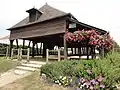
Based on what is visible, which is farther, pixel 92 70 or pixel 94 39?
pixel 94 39

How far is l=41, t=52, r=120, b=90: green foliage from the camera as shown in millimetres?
7196

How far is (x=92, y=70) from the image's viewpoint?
7578mm

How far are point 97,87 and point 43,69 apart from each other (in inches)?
150

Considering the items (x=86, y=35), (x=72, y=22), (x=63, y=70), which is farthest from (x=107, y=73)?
(x=72, y=22)

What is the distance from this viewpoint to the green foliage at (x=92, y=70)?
7.20 m

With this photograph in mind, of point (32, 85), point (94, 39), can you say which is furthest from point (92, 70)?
point (94, 39)

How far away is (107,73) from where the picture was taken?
728 cm

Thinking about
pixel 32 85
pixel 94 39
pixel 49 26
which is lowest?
pixel 32 85

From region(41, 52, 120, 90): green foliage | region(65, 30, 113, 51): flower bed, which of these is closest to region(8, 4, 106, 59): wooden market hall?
region(65, 30, 113, 51): flower bed

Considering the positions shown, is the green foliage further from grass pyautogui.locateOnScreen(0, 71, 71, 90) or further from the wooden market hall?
the wooden market hall

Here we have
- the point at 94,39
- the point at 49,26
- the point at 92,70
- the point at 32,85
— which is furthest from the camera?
the point at 49,26

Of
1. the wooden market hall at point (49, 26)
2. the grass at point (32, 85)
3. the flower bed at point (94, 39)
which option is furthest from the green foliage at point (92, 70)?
the wooden market hall at point (49, 26)

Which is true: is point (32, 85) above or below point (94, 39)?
below

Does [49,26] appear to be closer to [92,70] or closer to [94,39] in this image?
[94,39]
